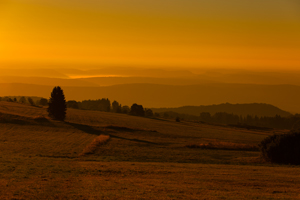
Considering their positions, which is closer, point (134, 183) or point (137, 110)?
point (134, 183)

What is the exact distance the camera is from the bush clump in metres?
39.2

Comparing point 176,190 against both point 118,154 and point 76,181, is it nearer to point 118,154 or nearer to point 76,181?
point 76,181

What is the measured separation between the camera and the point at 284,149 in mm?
39656

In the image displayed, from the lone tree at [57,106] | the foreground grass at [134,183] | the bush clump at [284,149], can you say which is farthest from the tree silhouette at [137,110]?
the foreground grass at [134,183]

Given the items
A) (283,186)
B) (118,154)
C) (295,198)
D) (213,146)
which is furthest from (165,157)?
(295,198)

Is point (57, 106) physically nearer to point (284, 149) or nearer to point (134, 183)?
point (284, 149)

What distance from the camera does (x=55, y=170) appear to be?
26.0 meters

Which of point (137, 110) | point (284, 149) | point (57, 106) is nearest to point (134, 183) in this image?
point (284, 149)

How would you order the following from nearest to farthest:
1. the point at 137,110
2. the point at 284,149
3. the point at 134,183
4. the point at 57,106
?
the point at 134,183
the point at 284,149
the point at 57,106
the point at 137,110

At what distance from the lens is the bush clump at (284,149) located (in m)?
39.2

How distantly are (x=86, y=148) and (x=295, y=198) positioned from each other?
31561 millimetres

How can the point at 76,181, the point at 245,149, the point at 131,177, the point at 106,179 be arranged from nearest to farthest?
the point at 76,181, the point at 106,179, the point at 131,177, the point at 245,149

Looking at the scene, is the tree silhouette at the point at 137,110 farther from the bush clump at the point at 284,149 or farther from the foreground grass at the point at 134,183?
the foreground grass at the point at 134,183

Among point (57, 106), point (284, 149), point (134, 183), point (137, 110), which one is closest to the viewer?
point (134, 183)
